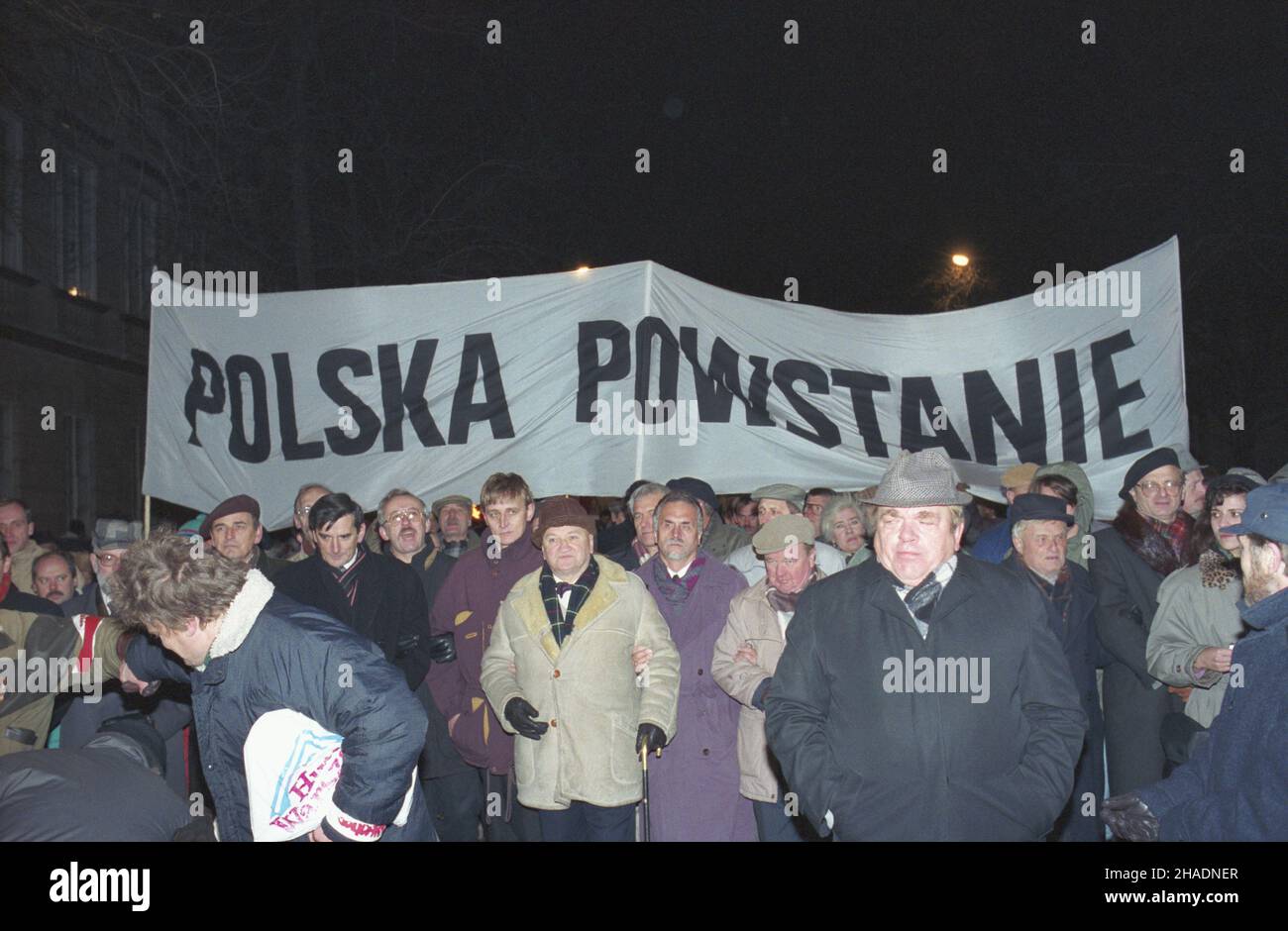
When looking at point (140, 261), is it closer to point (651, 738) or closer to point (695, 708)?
point (695, 708)

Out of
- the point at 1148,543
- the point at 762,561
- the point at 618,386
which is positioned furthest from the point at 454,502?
the point at 1148,543

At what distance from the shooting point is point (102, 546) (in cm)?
647

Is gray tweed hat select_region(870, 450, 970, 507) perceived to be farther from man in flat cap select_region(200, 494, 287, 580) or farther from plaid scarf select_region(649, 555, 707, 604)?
man in flat cap select_region(200, 494, 287, 580)

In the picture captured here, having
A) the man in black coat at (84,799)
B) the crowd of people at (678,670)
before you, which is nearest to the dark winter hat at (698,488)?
the crowd of people at (678,670)

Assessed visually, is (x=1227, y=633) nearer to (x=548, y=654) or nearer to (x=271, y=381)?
(x=548, y=654)

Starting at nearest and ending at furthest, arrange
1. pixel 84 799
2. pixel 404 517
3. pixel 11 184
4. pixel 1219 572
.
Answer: pixel 84 799 < pixel 1219 572 < pixel 404 517 < pixel 11 184

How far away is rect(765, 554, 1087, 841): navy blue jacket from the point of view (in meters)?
3.48

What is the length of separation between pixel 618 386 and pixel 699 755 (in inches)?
118

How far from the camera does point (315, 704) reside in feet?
11.3

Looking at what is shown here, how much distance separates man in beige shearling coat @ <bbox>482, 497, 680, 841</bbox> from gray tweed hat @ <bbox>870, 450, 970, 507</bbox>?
6.84 feet

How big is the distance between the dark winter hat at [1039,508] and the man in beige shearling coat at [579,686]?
1.74 meters

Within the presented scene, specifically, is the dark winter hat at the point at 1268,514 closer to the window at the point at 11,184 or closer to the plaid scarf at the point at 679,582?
the plaid scarf at the point at 679,582
